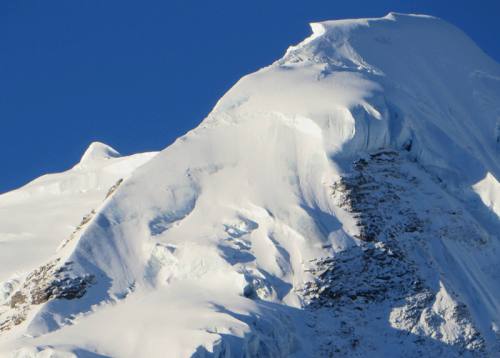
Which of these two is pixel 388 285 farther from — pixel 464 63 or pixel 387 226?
pixel 464 63

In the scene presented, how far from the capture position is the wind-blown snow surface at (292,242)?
85.8 meters

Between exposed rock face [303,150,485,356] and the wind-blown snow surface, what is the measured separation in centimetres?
9

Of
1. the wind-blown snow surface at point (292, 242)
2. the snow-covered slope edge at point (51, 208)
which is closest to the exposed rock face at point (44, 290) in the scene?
Result: the wind-blown snow surface at point (292, 242)

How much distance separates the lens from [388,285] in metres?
91.4

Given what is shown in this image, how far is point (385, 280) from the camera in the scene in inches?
3605

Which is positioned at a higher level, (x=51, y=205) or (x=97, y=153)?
(x=97, y=153)

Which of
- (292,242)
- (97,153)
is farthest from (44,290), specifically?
(97,153)

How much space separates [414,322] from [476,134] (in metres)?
24.6

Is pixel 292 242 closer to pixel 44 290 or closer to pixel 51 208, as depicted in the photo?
pixel 44 290

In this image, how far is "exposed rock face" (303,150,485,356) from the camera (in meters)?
89.0

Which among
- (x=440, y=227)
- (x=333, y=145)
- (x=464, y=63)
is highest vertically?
(x=464, y=63)

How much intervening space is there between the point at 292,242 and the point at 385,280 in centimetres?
545

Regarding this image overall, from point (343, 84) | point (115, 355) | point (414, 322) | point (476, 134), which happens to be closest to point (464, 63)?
point (476, 134)

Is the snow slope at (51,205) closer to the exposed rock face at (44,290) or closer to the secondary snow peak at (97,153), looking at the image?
the secondary snow peak at (97,153)
